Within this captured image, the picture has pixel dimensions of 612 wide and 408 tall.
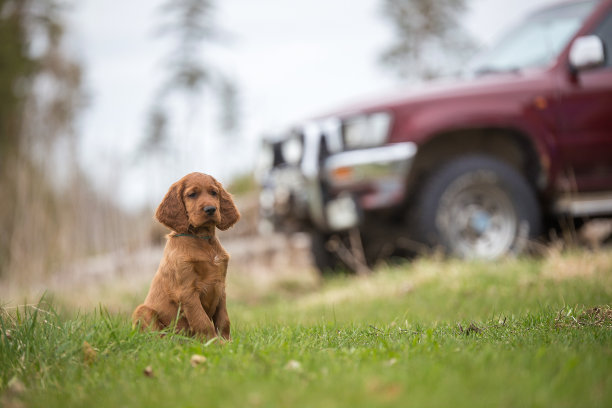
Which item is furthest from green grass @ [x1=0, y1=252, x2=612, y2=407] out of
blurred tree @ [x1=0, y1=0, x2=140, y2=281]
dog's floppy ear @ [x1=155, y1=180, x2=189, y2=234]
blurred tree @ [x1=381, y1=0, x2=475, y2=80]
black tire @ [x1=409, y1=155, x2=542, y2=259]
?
blurred tree @ [x1=381, y1=0, x2=475, y2=80]

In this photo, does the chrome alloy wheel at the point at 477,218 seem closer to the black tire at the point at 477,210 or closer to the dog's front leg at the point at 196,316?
the black tire at the point at 477,210

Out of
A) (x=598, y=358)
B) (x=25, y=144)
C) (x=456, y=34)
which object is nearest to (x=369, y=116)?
(x=598, y=358)

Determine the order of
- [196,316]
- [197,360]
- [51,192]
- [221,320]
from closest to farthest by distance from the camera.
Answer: [197,360], [196,316], [221,320], [51,192]

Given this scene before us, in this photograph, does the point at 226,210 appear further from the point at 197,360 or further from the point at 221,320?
the point at 197,360

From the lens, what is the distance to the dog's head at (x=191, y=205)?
276 cm

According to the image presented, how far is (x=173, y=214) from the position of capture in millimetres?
2840

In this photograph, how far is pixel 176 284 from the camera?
274 cm

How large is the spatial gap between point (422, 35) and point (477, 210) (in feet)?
60.0

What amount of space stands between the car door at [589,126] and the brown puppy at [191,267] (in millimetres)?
4129

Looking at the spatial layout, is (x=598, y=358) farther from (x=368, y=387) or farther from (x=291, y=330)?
(x=291, y=330)

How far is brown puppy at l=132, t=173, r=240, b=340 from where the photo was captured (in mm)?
2721

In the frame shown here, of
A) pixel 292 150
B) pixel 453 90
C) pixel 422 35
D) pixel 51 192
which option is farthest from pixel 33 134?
pixel 422 35

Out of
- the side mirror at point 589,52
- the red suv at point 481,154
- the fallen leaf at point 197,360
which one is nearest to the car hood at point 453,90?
the red suv at point 481,154

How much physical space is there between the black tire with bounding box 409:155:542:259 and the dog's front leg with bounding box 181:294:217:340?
3.48 m
